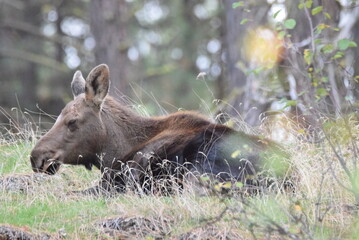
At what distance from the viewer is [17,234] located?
789 cm

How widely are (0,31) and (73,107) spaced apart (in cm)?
1887

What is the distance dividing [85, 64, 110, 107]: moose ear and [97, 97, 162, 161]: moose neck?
0.76ft

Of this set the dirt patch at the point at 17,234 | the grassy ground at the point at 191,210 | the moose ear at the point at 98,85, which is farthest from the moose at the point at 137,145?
the dirt patch at the point at 17,234

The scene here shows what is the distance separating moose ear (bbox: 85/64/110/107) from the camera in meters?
10.5

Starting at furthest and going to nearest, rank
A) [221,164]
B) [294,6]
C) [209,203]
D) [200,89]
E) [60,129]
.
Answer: [200,89] → [294,6] → [60,129] → [221,164] → [209,203]

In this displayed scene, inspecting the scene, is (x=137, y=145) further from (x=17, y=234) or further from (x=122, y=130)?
(x=17, y=234)

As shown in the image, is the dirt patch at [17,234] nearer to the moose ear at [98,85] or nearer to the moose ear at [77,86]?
the moose ear at [98,85]

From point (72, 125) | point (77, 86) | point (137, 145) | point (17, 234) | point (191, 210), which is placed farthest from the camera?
point (77, 86)

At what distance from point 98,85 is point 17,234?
3.17m

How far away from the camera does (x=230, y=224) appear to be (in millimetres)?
7930

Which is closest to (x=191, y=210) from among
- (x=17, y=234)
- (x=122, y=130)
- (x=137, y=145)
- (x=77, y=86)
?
(x=17, y=234)

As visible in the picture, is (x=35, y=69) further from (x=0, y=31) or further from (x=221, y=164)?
(x=221, y=164)

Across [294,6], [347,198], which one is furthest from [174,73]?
[347,198]

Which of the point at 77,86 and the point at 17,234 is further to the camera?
the point at 77,86
